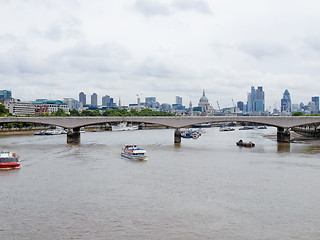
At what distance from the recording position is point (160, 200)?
2598 centimetres

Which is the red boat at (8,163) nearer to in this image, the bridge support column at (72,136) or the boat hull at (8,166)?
the boat hull at (8,166)

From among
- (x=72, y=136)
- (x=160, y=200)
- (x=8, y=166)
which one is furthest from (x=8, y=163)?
(x=72, y=136)

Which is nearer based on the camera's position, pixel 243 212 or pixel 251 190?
pixel 243 212

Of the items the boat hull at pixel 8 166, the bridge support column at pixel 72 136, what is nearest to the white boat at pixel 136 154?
the boat hull at pixel 8 166

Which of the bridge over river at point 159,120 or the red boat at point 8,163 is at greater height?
the bridge over river at point 159,120

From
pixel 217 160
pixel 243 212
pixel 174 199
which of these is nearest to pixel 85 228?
pixel 174 199

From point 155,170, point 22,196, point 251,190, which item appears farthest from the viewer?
point 155,170

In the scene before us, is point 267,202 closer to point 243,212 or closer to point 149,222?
point 243,212

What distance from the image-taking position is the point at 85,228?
2064 centimetres

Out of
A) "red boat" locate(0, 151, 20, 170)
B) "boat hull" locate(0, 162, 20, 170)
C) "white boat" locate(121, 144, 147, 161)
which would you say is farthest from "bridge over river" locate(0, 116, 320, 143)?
"boat hull" locate(0, 162, 20, 170)

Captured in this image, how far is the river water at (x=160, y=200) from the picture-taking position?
2039 centimetres

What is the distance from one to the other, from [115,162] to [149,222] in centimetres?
2276

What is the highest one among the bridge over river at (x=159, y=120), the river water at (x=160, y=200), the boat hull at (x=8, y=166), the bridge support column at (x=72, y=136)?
the bridge over river at (x=159, y=120)

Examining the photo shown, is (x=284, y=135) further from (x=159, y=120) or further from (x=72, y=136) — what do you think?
(x=72, y=136)
